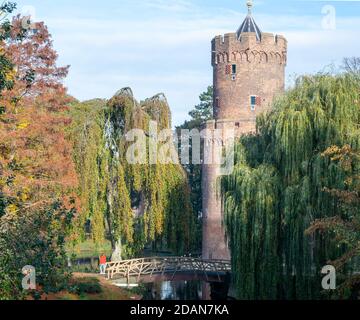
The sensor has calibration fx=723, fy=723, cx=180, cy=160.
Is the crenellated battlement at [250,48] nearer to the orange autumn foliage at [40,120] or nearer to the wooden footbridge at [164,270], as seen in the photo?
the wooden footbridge at [164,270]

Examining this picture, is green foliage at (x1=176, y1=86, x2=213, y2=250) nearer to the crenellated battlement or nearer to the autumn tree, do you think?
the crenellated battlement

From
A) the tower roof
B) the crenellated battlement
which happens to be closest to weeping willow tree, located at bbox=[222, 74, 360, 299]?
the crenellated battlement

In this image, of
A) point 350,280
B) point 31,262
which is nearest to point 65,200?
point 31,262

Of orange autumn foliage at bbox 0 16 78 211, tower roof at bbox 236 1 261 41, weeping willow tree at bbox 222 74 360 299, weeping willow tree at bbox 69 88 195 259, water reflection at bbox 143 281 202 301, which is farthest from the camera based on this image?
tower roof at bbox 236 1 261 41

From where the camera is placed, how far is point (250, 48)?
3259cm

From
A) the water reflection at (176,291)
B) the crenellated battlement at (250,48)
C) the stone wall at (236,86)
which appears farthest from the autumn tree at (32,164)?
the crenellated battlement at (250,48)

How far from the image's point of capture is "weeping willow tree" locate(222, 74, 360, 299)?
1770 centimetres

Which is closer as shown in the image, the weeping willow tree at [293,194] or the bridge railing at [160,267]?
the weeping willow tree at [293,194]

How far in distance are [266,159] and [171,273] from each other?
7.59 meters

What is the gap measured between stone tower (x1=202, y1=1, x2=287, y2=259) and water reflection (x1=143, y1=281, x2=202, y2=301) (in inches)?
79.6

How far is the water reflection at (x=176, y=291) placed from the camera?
1172 inches

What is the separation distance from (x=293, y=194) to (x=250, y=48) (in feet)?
51.1

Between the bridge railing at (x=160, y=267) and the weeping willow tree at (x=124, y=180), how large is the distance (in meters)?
0.71
